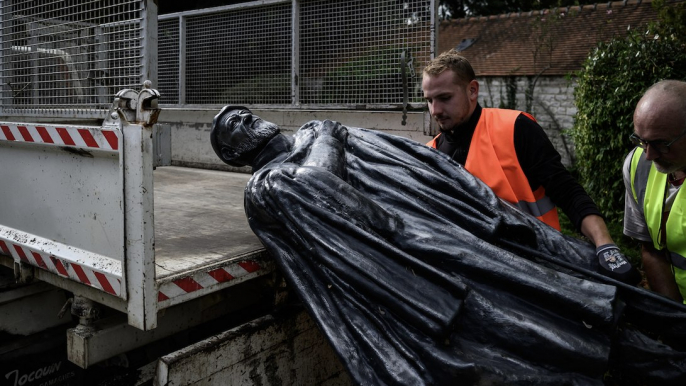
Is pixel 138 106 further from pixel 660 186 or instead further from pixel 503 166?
pixel 660 186

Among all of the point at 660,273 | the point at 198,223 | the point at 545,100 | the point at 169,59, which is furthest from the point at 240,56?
the point at 545,100

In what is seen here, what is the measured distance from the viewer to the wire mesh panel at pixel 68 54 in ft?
8.71

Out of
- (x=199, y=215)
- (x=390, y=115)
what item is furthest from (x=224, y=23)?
(x=199, y=215)

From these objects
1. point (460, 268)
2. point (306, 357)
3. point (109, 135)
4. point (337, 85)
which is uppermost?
point (337, 85)

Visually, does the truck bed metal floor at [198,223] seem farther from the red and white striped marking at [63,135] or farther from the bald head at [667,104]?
the bald head at [667,104]

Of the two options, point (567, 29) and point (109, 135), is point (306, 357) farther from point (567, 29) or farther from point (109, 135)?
point (567, 29)

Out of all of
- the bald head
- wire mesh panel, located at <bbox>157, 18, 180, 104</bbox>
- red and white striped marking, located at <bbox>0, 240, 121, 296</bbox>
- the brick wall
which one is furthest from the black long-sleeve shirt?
the brick wall

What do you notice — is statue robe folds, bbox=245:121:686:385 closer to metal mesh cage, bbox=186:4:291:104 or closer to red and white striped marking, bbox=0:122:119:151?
red and white striped marking, bbox=0:122:119:151

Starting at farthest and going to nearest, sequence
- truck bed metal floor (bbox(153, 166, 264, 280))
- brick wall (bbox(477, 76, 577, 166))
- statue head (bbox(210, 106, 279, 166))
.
Answer: 1. brick wall (bbox(477, 76, 577, 166))
2. statue head (bbox(210, 106, 279, 166))
3. truck bed metal floor (bbox(153, 166, 264, 280))

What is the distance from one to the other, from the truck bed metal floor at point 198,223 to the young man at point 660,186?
74.3 inches

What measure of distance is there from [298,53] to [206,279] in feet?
12.0

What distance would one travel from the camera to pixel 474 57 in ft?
50.8

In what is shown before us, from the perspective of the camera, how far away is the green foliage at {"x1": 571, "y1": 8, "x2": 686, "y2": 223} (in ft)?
19.8

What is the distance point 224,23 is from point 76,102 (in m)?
3.62
